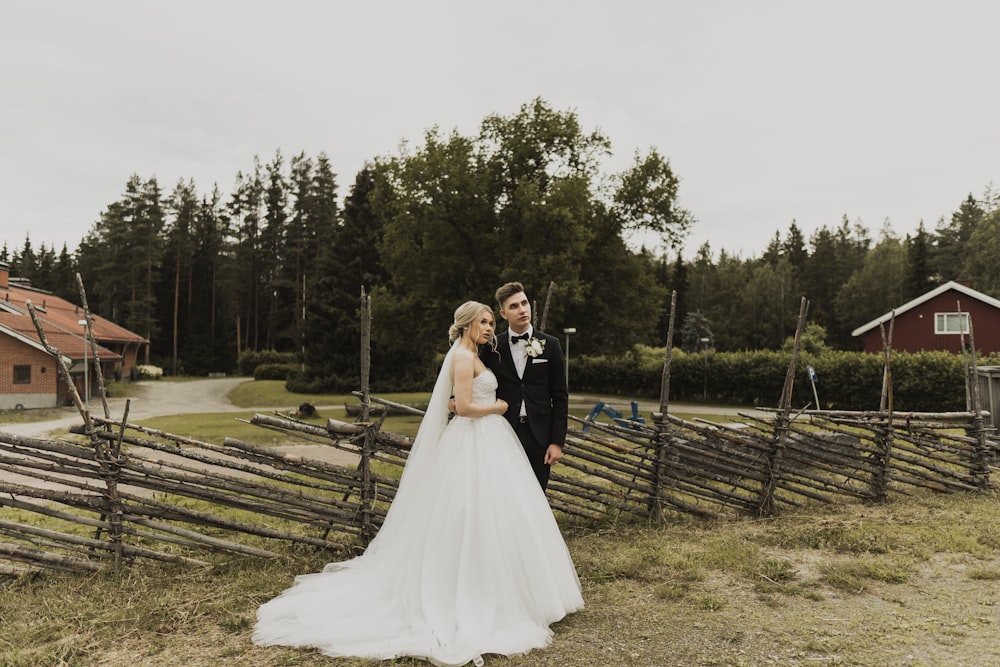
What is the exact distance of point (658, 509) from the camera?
556 centimetres

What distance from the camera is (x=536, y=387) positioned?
13.7 ft

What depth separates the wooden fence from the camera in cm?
401

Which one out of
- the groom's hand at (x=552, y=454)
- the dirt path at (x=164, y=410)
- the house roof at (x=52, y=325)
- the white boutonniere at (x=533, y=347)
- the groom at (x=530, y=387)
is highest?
the house roof at (x=52, y=325)

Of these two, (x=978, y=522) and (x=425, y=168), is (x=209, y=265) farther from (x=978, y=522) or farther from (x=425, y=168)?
(x=978, y=522)

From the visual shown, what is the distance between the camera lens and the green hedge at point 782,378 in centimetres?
1975

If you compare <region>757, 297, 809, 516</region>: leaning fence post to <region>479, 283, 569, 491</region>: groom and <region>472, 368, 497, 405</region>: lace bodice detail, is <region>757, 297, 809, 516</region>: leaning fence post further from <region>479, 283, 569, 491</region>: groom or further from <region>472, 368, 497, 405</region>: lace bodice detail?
<region>472, 368, 497, 405</region>: lace bodice detail

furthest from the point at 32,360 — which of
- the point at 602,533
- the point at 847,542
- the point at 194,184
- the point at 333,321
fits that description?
the point at 194,184

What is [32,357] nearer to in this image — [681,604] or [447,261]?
[447,261]

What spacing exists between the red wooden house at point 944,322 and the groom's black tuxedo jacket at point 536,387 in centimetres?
2550

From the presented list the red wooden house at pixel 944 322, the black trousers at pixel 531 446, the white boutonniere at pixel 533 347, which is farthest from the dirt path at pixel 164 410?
the red wooden house at pixel 944 322

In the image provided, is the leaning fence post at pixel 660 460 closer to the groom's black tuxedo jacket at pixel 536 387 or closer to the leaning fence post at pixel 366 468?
the groom's black tuxedo jacket at pixel 536 387

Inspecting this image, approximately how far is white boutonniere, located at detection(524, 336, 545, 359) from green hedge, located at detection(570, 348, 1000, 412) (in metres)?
19.8

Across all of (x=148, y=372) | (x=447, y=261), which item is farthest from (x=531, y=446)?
(x=148, y=372)

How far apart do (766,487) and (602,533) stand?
1.80 meters
